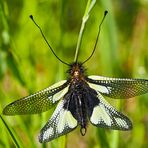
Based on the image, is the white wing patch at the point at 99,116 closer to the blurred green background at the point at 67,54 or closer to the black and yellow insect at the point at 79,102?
the black and yellow insect at the point at 79,102

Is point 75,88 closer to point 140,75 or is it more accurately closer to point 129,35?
point 140,75

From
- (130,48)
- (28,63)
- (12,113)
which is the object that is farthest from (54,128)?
(130,48)

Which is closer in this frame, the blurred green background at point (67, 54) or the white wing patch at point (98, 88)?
the white wing patch at point (98, 88)

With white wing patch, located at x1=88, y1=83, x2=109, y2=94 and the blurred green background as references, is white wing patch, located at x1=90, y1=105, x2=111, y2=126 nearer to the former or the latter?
white wing patch, located at x1=88, y1=83, x2=109, y2=94

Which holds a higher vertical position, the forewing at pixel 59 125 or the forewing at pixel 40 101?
the forewing at pixel 40 101

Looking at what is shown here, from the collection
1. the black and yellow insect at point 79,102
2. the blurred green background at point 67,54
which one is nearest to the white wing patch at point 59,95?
the black and yellow insect at point 79,102

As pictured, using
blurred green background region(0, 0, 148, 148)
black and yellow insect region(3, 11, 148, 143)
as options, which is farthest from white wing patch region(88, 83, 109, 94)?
blurred green background region(0, 0, 148, 148)
